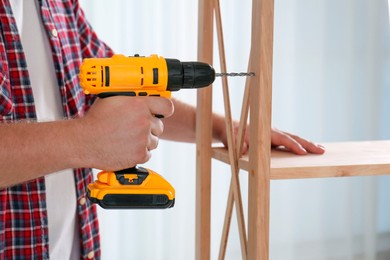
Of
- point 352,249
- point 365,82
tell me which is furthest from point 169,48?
point 352,249

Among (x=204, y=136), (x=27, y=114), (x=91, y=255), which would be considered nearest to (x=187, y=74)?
(x=204, y=136)

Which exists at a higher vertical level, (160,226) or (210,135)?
(210,135)

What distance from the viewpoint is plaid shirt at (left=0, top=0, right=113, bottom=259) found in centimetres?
138

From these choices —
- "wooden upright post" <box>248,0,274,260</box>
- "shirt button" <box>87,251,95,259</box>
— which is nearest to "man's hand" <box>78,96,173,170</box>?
"wooden upright post" <box>248,0,274,260</box>

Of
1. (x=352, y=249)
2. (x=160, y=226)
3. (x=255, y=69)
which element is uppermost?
(x=255, y=69)

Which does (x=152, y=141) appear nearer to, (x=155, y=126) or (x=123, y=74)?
(x=155, y=126)

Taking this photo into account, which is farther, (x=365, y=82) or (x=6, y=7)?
(x=365, y=82)

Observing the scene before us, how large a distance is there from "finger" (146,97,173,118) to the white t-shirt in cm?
43

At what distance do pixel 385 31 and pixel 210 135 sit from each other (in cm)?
196

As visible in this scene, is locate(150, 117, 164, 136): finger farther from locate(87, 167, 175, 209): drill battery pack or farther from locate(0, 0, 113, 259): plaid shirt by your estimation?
locate(0, 0, 113, 259): plaid shirt

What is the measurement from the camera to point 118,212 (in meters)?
2.63

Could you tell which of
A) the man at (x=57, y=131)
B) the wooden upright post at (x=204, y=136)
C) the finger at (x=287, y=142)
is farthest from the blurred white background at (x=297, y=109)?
the finger at (x=287, y=142)

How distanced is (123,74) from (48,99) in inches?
18.7

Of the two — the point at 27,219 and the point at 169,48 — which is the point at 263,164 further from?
the point at 169,48
